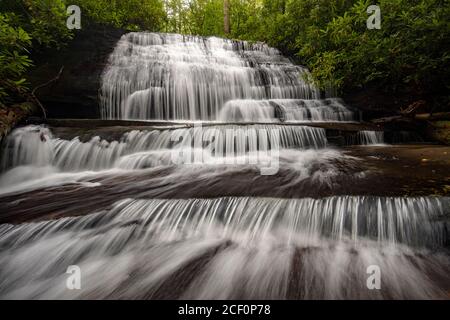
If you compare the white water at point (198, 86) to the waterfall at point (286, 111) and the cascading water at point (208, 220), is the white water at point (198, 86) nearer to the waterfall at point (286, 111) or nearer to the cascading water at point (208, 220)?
the waterfall at point (286, 111)

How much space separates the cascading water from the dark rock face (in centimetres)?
231

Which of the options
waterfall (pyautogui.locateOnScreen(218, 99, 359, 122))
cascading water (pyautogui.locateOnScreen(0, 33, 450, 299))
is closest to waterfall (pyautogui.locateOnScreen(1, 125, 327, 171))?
cascading water (pyautogui.locateOnScreen(0, 33, 450, 299))

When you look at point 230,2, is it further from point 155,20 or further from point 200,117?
point 200,117

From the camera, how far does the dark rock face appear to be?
7219 mm

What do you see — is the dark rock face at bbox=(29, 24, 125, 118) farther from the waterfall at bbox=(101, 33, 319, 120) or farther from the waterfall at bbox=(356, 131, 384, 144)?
the waterfall at bbox=(356, 131, 384, 144)

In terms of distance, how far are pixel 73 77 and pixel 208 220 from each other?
25.3 feet

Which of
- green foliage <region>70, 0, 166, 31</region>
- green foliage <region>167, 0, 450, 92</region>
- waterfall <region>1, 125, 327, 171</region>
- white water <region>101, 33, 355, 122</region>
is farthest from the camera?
green foliage <region>70, 0, 166, 31</region>

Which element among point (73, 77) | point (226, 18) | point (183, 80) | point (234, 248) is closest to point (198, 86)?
point (183, 80)

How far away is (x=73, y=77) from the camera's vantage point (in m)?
7.87

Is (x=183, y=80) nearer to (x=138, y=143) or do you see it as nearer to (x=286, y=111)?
(x=286, y=111)

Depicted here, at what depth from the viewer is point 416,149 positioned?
486cm

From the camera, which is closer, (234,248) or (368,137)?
(234,248)

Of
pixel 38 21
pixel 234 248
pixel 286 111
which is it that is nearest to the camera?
pixel 234 248
